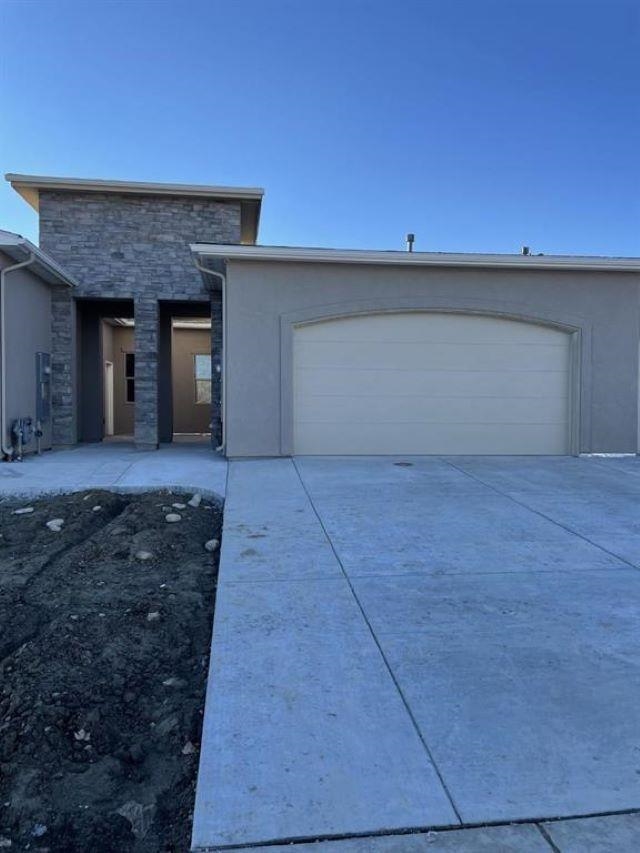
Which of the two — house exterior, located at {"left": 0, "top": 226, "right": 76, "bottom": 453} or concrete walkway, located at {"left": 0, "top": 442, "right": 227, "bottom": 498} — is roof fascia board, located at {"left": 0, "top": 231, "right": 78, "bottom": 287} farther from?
concrete walkway, located at {"left": 0, "top": 442, "right": 227, "bottom": 498}

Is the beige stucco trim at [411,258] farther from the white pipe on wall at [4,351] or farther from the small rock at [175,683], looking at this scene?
the small rock at [175,683]

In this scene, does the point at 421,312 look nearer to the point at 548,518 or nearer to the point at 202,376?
the point at 548,518

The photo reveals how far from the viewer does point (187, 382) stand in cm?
1816

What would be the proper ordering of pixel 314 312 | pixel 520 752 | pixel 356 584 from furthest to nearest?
pixel 314 312
pixel 356 584
pixel 520 752

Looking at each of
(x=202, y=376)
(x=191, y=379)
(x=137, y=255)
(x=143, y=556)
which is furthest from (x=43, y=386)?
(x=143, y=556)

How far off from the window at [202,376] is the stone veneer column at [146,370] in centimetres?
504

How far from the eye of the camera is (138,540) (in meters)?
5.36

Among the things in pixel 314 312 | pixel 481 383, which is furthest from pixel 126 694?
pixel 481 383

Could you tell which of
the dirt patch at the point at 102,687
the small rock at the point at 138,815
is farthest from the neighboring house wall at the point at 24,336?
the small rock at the point at 138,815

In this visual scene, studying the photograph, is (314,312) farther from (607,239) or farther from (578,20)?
(607,239)

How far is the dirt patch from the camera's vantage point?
87.0 inches

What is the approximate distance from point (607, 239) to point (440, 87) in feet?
34.1

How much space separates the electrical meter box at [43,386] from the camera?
37.1ft

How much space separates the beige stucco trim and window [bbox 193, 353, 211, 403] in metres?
8.07
